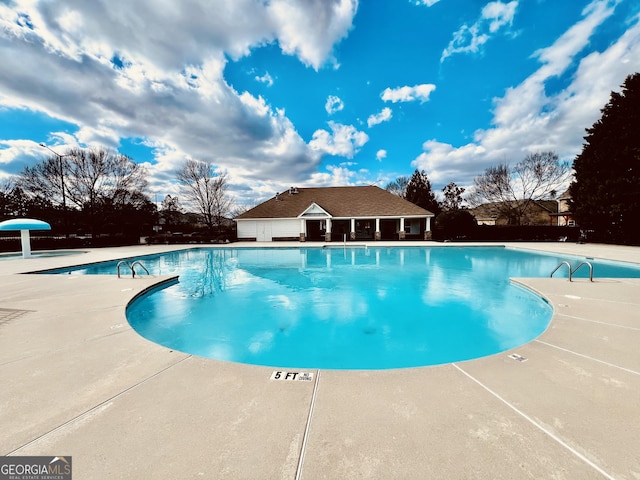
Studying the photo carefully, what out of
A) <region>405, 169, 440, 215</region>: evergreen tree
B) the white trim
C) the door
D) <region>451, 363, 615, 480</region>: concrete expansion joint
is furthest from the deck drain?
<region>405, 169, 440, 215</region>: evergreen tree

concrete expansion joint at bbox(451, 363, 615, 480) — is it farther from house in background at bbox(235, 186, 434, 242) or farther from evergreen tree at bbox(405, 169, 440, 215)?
evergreen tree at bbox(405, 169, 440, 215)

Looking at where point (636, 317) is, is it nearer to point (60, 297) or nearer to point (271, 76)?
point (60, 297)

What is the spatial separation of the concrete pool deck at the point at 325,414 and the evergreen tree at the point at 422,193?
35.5 metres

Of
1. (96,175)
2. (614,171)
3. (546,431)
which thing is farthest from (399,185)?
(546,431)

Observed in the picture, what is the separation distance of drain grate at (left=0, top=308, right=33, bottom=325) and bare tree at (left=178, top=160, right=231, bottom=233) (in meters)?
28.7

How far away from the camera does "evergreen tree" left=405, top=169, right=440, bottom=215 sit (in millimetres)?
37062

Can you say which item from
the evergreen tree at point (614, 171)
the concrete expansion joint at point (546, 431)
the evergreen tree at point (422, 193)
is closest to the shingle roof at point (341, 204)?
the evergreen tree at point (422, 193)

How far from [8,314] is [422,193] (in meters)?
39.4

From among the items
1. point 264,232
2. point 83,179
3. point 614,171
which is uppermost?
point 83,179

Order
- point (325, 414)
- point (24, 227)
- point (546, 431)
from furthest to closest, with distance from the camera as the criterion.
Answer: point (24, 227) < point (325, 414) < point (546, 431)

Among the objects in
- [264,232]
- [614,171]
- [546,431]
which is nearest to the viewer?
[546,431]

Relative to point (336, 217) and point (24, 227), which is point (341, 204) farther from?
point (24, 227)

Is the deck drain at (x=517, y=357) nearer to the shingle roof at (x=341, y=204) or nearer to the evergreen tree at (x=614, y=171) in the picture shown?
the shingle roof at (x=341, y=204)

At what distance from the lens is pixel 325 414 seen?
2283mm
